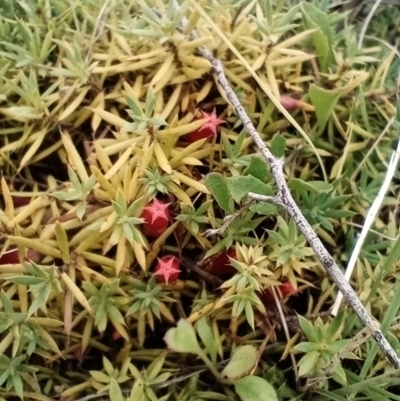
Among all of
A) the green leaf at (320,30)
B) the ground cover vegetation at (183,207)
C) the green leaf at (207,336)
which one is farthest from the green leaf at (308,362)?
the green leaf at (320,30)

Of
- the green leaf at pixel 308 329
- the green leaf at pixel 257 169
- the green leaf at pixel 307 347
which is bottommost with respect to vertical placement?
the green leaf at pixel 307 347

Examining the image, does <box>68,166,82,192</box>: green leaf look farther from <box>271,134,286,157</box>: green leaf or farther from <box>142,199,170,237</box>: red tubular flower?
<box>271,134,286,157</box>: green leaf

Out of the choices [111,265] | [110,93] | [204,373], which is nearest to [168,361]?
[204,373]

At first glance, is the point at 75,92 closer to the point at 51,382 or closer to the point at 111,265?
the point at 111,265

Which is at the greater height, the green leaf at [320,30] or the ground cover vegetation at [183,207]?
the green leaf at [320,30]

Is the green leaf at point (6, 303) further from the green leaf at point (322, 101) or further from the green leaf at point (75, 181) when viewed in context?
the green leaf at point (322, 101)

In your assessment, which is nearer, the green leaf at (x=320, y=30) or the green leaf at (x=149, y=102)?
the green leaf at (x=149, y=102)

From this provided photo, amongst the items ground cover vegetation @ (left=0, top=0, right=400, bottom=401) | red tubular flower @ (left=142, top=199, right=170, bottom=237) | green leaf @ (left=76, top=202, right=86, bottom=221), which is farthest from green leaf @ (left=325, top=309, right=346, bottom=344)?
green leaf @ (left=76, top=202, right=86, bottom=221)
